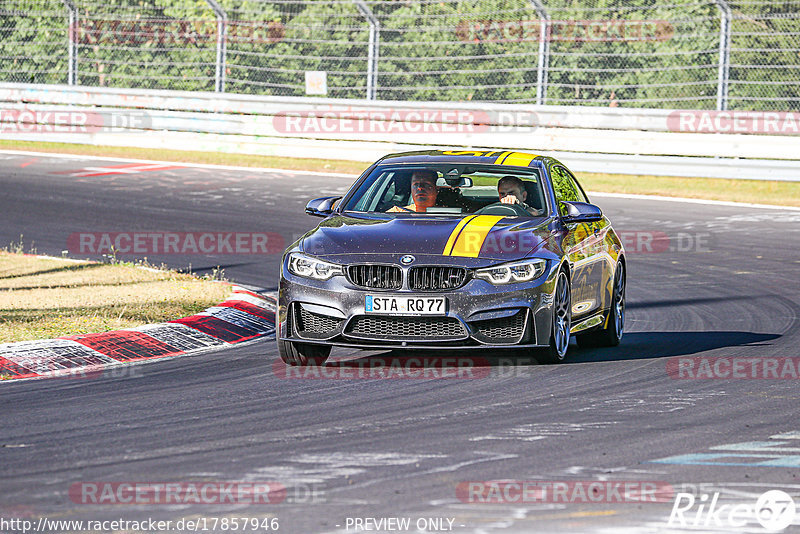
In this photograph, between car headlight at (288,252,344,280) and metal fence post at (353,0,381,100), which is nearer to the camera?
car headlight at (288,252,344,280)

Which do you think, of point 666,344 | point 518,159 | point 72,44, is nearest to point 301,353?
point 518,159

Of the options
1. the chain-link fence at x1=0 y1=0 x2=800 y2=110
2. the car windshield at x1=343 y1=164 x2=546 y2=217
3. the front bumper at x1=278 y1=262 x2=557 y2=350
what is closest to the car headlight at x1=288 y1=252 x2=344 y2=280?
the front bumper at x1=278 y1=262 x2=557 y2=350

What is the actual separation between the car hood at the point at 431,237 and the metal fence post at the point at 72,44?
19.2m

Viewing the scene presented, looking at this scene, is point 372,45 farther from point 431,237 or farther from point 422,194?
point 431,237

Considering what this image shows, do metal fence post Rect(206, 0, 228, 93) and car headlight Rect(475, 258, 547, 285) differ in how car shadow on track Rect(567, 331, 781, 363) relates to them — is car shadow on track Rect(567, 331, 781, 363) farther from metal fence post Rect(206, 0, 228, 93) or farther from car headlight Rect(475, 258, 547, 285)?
metal fence post Rect(206, 0, 228, 93)

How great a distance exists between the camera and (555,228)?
32.8 ft

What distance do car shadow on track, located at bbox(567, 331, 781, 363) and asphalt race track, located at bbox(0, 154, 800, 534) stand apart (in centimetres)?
2

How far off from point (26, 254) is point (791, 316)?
7.91 m

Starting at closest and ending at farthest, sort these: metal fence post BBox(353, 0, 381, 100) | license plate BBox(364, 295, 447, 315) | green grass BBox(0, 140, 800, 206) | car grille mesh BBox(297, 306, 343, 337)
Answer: license plate BBox(364, 295, 447, 315) < car grille mesh BBox(297, 306, 343, 337) < green grass BBox(0, 140, 800, 206) < metal fence post BBox(353, 0, 381, 100)

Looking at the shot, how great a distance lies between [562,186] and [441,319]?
8.37 ft

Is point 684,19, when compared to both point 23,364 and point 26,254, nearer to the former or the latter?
point 26,254

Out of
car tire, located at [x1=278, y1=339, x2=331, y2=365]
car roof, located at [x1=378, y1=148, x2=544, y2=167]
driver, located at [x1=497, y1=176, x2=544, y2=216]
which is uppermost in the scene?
car roof, located at [x1=378, y1=148, x2=544, y2=167]

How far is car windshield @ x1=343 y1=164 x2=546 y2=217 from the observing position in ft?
34.1

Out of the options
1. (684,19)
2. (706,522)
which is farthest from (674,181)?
(706,522)
